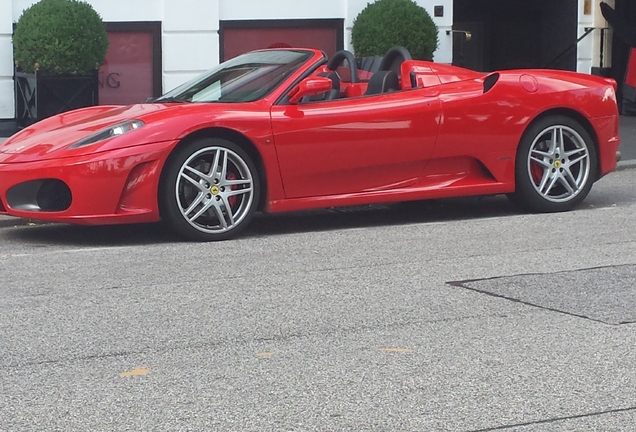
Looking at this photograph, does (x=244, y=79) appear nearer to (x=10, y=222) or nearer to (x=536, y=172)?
(x=10, y=222)

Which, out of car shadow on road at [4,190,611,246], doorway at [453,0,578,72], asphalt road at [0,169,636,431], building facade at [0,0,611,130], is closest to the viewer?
asphalt road at [0,169,636,431]

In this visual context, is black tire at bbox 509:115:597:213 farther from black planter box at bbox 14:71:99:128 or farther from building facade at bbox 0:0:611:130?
building facade at bbox 0:0:611:130

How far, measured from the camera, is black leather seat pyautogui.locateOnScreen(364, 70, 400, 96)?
9008 mm

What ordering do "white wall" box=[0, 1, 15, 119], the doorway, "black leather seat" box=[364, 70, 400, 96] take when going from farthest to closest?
the doorway → "white wall" box=[0, 1, 15, 119] → "black leather seat" box=[364, 70, 400, 96]

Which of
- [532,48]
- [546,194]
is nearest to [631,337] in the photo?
[546,194]

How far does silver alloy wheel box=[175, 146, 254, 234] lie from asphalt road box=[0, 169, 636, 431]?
0.68 ft

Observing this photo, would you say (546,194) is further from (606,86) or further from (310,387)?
(310,387)

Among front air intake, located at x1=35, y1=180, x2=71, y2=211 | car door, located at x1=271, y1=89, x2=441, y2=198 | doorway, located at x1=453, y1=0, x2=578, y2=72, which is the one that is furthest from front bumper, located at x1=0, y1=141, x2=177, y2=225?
doorway, located at x1=453, y1=0, x2=578, y2=72

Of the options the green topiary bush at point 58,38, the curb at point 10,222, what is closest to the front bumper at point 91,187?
the curb at point 10,222

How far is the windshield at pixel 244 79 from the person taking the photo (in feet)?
28.4

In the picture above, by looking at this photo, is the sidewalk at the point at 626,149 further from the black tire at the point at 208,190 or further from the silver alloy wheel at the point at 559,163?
the silver alloy wheel at the point at 559,163

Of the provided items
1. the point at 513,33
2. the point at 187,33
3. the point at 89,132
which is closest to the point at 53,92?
the point at 187,33

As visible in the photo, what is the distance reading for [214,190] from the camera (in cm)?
820

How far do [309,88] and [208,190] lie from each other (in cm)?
97
